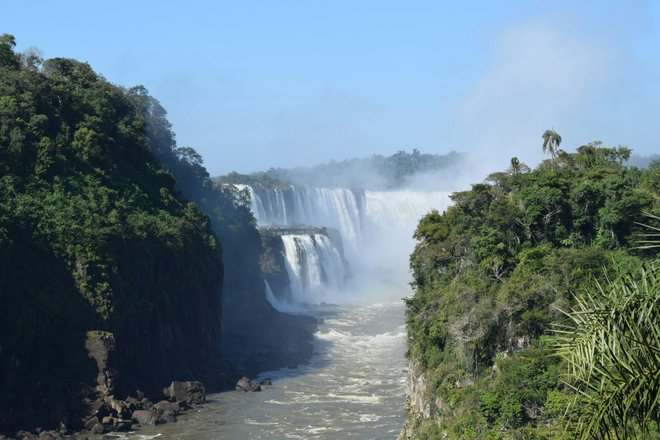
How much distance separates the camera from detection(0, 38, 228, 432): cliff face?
45.2 meters

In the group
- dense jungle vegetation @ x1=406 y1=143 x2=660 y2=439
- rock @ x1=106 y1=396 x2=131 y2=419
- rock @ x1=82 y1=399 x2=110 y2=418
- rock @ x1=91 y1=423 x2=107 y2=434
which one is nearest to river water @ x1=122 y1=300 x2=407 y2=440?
rock @ x1=91 y1=423 x2=107 y2=434

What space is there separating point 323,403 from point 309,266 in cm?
4576

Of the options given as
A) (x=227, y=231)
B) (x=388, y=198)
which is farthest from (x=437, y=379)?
(x=388, y=198)

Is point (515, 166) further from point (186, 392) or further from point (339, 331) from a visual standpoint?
point (339, 331)

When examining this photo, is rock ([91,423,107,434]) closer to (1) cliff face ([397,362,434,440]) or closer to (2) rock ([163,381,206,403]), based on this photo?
(2) rock ([163,381,206,403])

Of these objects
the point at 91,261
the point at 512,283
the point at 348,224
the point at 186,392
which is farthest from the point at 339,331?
the point at 348,224

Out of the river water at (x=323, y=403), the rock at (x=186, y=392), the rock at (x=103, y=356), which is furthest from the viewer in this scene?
the rock at (x=186, y=392)

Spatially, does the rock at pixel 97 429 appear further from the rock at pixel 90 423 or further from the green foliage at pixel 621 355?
the green foliage at pixel 621 355

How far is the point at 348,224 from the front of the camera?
117 meters

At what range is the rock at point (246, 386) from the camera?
5232 centimetres

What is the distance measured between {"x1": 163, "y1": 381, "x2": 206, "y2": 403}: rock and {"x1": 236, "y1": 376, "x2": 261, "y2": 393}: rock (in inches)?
114

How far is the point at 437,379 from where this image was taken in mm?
34938

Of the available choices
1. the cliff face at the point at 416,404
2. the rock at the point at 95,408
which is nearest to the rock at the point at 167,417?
the rock at the point at 95,408

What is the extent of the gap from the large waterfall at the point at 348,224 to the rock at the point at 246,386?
40.0m
